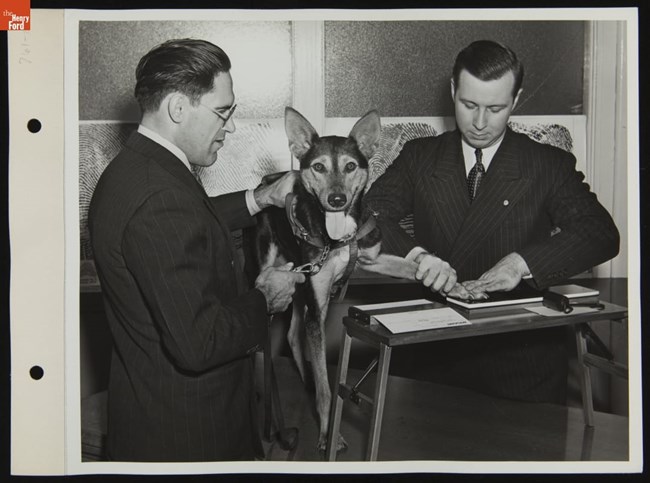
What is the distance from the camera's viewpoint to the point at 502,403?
1.86 m

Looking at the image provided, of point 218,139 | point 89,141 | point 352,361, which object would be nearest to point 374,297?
point 352,361

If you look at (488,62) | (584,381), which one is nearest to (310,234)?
(488,62)

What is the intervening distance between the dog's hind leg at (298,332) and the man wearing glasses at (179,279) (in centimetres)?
4

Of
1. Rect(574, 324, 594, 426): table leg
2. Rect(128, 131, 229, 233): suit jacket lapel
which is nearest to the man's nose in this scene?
Rect(574, 324, 594, 426): table leg

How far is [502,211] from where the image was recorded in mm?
1802

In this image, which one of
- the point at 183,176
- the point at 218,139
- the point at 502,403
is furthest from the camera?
the point at 502,403

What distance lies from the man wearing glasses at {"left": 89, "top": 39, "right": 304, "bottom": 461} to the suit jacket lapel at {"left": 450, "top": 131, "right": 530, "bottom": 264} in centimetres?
51

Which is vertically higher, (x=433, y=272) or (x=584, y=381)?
(x=433, y=272)

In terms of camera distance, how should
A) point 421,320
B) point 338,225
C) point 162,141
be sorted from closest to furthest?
point 162,141 → point 421,320 → point 338,225

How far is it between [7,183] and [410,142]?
4.01ft

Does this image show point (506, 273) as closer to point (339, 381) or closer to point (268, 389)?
point (339, 381)

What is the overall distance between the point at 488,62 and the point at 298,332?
98 cm

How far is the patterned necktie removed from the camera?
182 centimetres

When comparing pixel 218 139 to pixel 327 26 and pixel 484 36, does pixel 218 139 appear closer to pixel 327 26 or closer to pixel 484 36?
pixel 327 26
